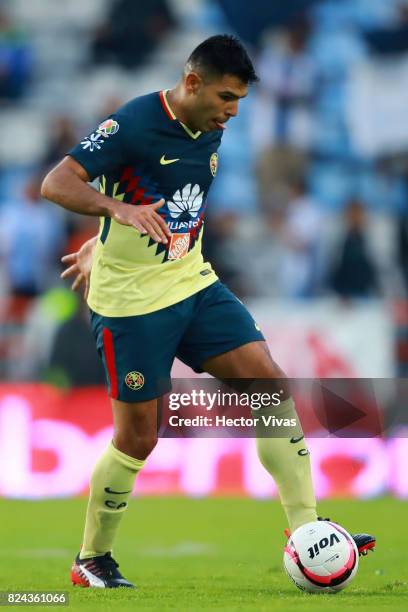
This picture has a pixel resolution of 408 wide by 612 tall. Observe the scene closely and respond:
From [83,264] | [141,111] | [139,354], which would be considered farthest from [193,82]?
[139,354]

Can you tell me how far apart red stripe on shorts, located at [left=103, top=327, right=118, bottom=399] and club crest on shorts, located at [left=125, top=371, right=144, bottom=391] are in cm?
7

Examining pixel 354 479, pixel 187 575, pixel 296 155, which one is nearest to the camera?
pixel 187 575

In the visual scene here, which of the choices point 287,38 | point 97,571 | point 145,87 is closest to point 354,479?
point 97,571

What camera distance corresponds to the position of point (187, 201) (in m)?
6.05

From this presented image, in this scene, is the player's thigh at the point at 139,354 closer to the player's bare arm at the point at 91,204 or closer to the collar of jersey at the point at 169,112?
the player's bare arm at the point at 91,204

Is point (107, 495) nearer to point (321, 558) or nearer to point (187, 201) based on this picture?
point (321, 558)

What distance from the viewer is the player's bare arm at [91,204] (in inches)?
217

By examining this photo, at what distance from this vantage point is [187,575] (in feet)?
22.2

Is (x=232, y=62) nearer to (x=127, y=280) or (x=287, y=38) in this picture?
(x=127, y=280)

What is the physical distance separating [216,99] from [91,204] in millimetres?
752

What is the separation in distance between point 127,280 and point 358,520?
12.9 ft

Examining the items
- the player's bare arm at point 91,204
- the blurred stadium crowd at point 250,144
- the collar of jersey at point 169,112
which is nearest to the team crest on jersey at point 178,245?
the player's bare arm at point 91,204

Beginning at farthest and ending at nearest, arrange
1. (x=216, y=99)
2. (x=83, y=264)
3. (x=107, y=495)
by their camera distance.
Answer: (x=83, y=264) → (x=107, y=495) → (x=216, y=99)

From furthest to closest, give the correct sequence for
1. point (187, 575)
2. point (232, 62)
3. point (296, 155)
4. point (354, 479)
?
point (296, 155) < point (354, 479) < point (187, 575) < point (232, 62)
